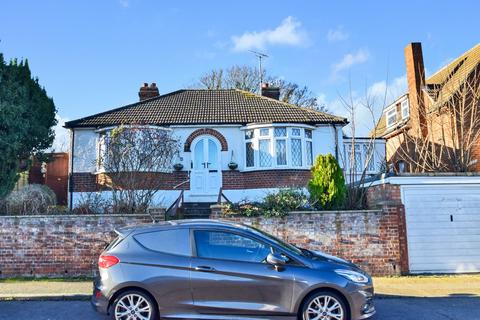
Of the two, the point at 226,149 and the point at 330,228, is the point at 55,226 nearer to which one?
the point at 330,228

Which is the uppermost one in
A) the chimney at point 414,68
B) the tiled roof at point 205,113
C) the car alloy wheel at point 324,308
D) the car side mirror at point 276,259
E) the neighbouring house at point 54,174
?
the chimney at point 414,68

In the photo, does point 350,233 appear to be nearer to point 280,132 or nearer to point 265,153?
point 265,153

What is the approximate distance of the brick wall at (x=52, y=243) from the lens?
9594 millimetres

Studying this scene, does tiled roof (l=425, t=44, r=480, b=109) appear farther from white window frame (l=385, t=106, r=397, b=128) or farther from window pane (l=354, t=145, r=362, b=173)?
window pane (l=354, t=145, r=362, b=173)

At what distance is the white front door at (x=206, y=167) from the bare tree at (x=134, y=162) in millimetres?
3531

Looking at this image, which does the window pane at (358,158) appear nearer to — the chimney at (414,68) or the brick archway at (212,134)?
the chimney at (414,68)

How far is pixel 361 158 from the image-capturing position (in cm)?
1930

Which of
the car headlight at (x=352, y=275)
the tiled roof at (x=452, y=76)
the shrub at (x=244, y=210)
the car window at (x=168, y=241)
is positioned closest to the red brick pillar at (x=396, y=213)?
the shrub at (x=244, y=210)

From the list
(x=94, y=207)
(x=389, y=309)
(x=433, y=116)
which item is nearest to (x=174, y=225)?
(x=389, y=309)

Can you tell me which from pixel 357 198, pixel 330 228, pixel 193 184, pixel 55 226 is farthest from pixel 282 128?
pixel 55 226

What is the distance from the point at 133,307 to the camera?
589 centimetres

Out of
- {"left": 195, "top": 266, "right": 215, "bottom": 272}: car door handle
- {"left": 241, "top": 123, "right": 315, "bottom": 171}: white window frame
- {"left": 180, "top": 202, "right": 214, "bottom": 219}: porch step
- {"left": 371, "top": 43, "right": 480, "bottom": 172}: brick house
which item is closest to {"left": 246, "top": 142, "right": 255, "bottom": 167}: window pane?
{"left": 241, "top": 123, "right": 315, "bottom": 171}: white window frame

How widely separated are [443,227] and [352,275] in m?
5.60

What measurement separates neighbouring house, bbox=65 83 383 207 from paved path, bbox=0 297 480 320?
833 cm
